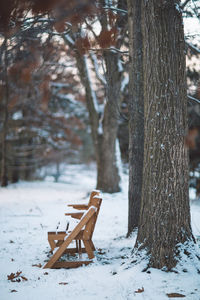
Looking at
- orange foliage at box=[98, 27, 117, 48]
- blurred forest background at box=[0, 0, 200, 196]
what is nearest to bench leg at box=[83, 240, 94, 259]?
blurred forest background at box=[0, 0, 200, 196]

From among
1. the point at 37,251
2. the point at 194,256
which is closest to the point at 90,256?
the point at 37,251

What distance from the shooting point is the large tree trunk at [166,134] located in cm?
369

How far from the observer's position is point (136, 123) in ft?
17.5

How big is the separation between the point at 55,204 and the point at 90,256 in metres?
6.24

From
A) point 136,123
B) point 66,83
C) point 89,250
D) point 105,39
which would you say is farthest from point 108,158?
point 66,83

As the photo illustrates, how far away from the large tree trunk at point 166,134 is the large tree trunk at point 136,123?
138cm

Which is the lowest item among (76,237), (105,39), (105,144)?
(76,237)

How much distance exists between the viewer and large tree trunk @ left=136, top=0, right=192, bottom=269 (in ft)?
12.1

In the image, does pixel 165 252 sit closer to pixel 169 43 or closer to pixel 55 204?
pixel 169 43

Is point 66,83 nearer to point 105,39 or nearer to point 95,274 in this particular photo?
point 105,39

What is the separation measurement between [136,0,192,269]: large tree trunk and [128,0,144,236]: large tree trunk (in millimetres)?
1378

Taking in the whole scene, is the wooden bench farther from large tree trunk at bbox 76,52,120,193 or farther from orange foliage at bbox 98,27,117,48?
large tree trunk at bbox 76,52,120,193

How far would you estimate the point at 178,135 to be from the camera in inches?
147

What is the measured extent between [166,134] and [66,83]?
15618 mm
